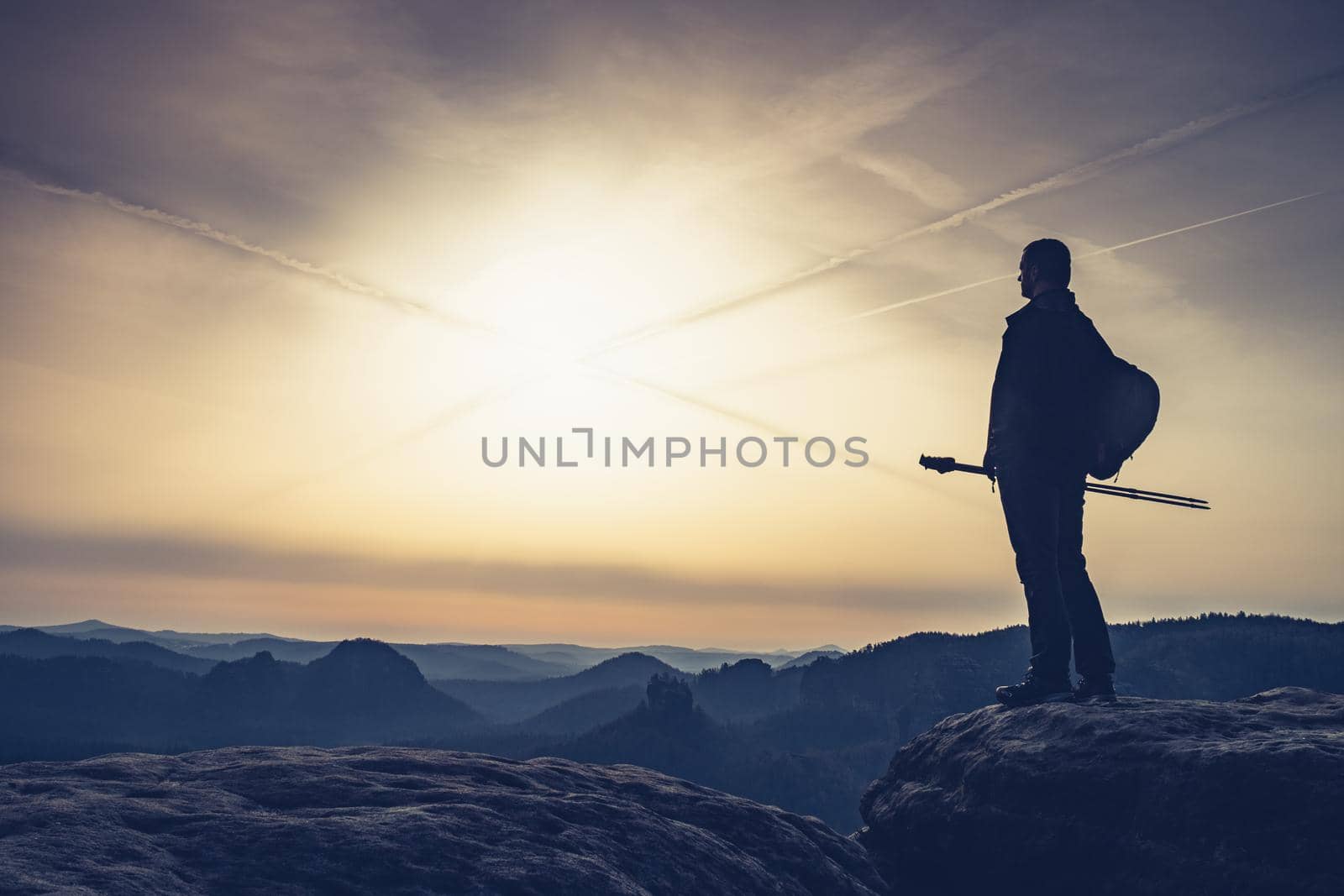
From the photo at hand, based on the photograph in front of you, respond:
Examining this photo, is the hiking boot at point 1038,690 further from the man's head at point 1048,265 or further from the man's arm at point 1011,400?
the man's head at point 1048,265

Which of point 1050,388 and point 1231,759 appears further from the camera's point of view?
point 1050,388

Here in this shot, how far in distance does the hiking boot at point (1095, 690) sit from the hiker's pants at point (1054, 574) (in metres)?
0.10

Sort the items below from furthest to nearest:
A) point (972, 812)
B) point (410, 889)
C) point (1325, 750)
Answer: point (972, 812)
point (1325, 750)
point (410, 889)

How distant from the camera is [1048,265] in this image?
10859 millimetres

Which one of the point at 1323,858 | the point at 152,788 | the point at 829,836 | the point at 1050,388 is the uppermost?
the point at 1050,388

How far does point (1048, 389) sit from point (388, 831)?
28.4 ft

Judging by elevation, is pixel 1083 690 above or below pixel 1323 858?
above

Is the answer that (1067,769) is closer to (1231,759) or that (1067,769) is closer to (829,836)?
(1231,759)

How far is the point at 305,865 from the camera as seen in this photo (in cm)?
557

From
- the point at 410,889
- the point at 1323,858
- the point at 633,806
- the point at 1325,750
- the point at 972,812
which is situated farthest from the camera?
the point at 972,812

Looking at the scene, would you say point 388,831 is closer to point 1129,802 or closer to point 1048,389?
point 1129,802

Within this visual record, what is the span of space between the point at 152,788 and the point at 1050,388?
10.2 m

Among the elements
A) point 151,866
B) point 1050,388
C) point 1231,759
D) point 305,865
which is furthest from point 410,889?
point 1050,388

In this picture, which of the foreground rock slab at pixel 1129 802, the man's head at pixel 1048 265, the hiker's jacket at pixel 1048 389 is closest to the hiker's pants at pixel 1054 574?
the hiker's jacket at pixel 1048 389
